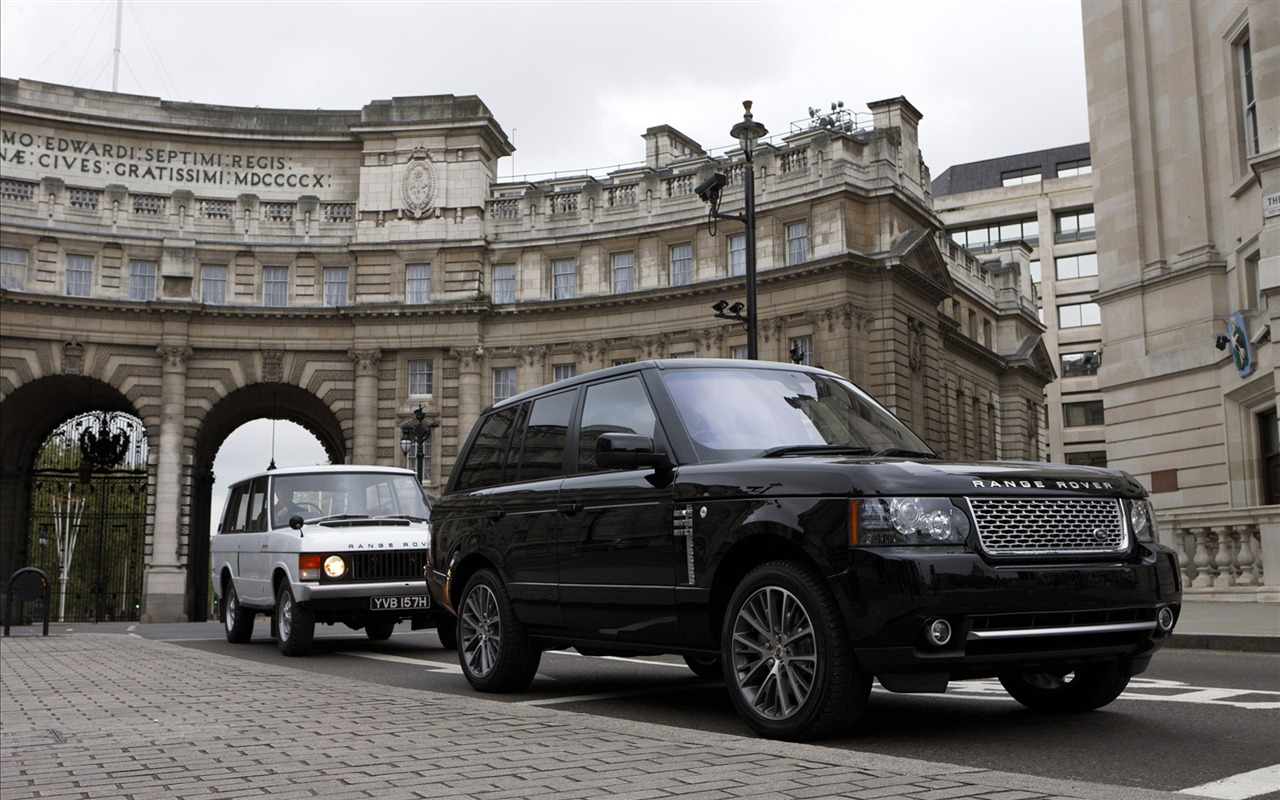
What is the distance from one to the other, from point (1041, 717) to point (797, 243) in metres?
38.1

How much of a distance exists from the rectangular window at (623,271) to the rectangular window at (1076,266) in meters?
51.6

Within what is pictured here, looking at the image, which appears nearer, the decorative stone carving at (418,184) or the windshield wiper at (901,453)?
the windshield wiper at (901,453)

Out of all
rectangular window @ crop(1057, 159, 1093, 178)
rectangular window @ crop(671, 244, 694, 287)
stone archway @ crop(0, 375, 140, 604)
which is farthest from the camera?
rectangular window @ crop(1057, 159, 1093, 178)

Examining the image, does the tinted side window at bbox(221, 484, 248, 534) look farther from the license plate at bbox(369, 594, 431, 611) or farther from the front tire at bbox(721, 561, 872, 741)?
the front tire at bbox(721, 561, 872, 741)

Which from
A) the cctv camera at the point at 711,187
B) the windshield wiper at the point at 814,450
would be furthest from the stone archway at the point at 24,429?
the windshield wiper at the point at 814,450

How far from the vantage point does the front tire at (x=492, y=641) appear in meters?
8.02

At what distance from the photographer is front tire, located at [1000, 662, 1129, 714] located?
6.14m

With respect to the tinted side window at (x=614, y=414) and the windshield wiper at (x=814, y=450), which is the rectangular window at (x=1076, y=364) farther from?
the windshield wiper at (x=814, y=450)

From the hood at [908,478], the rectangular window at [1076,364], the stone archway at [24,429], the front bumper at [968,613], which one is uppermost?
the rectangular window at [1076,364]

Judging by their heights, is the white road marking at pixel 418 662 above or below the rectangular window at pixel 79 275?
below

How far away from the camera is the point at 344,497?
1426cm

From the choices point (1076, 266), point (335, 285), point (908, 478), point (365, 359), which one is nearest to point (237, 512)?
point (908, 478)

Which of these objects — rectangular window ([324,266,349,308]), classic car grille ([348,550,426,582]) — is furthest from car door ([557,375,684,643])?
rectangular window ([324,266,349,308])

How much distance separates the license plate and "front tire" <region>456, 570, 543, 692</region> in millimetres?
4280
